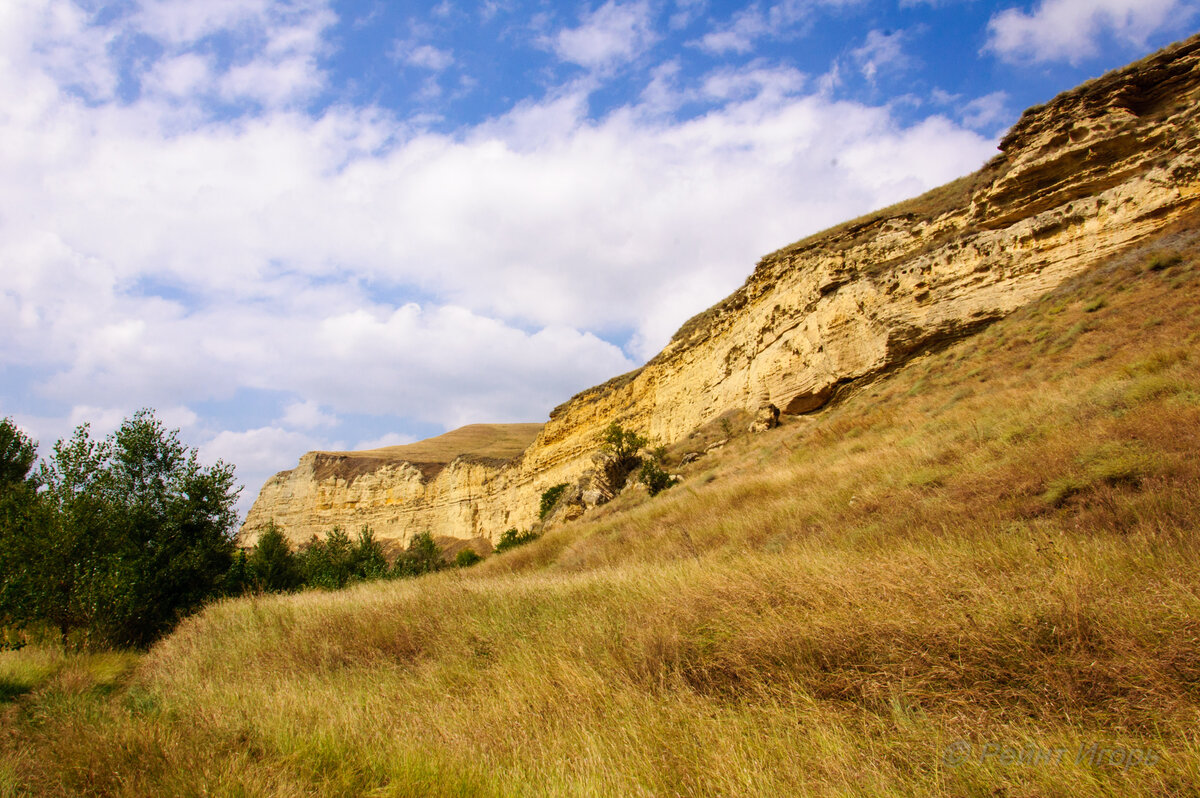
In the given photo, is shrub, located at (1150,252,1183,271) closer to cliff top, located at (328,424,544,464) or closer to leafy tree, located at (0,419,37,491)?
leafy tree, located at (0,419,37,491)

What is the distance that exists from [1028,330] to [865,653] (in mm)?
13525

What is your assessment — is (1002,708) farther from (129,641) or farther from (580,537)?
(129,641)

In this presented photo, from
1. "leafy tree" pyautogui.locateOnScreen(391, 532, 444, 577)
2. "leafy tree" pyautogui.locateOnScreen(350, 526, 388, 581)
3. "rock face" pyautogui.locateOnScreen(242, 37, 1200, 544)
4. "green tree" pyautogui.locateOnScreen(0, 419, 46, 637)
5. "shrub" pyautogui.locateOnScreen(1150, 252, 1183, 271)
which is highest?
"rock face" pyautogui.locateOnScreen(242, 37, 1200, 544)

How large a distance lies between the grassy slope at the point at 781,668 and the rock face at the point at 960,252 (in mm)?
9211

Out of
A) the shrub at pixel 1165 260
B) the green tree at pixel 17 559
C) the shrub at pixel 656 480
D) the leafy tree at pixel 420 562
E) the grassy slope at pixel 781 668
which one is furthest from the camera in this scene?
the leafy tree at pixel 420 562

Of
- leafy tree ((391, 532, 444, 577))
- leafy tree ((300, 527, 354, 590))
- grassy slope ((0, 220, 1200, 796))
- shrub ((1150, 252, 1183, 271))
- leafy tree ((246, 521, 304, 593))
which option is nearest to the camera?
grassy slope ((0, 220, 1200, 796))

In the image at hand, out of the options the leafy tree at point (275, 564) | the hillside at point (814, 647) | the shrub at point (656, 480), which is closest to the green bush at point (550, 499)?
the leafy tree at point (275, 564)

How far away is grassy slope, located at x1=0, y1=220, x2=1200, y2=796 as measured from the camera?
2.04 m

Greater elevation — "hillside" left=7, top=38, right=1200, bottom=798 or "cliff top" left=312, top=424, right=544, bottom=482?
"cliff top" left=312, top=424, right=544, bottom=482

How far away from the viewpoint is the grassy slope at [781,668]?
204 cm

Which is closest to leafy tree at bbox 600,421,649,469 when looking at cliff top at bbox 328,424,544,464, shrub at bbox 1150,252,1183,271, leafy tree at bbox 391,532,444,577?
leafy tree at bbox 391,532,444,577

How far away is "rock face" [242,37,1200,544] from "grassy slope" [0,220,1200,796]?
921cm

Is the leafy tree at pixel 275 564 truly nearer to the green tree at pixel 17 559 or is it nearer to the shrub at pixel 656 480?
the green tree at pixel 17 559

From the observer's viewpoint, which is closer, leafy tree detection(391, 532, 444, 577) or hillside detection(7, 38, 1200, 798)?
hillside detection(7, 38, 1200, 798)
